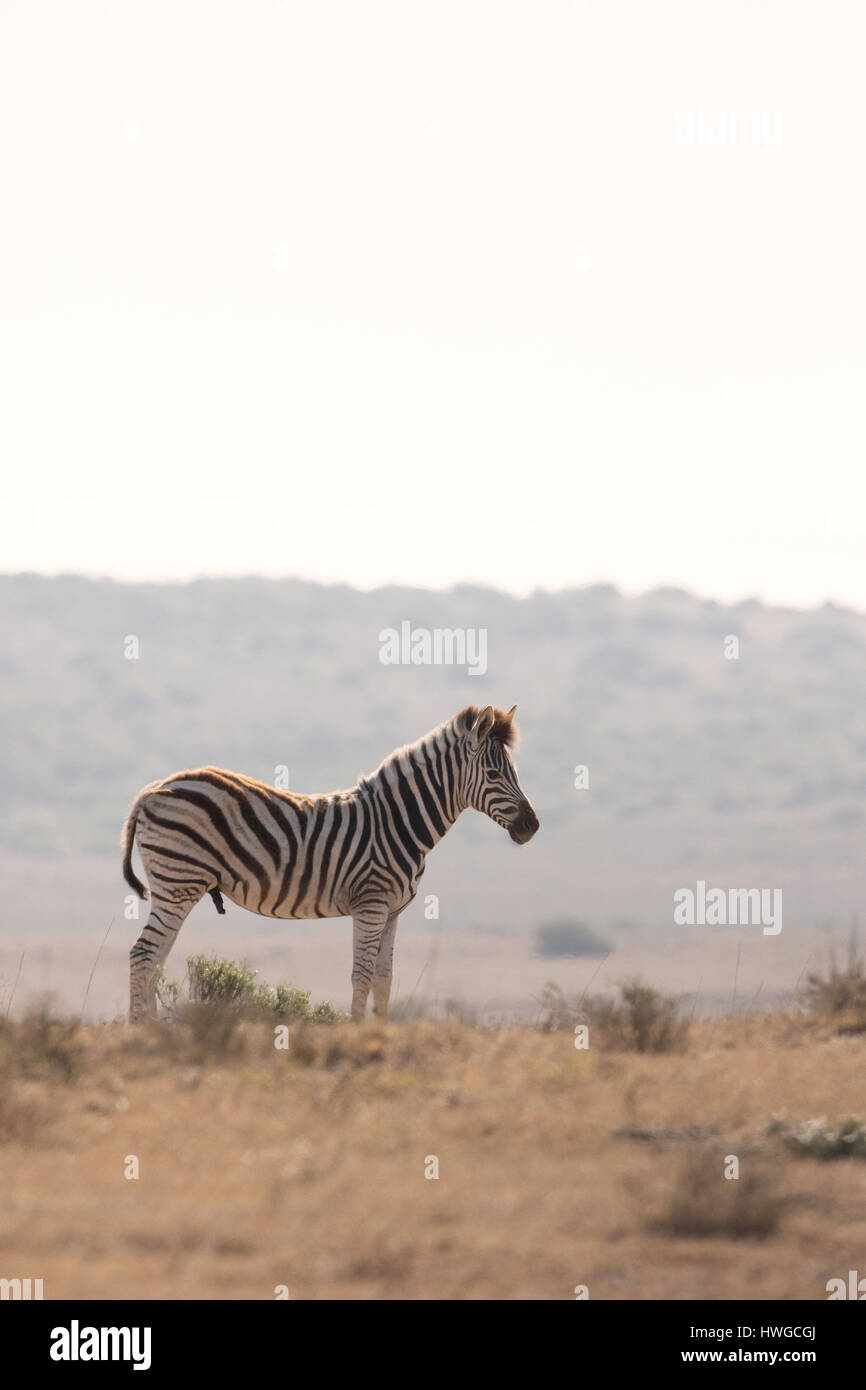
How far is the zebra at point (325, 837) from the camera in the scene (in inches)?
540

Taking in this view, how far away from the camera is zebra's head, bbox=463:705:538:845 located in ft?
49.0

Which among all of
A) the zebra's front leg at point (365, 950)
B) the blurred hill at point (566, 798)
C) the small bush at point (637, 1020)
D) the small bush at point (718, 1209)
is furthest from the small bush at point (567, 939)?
the small bush at point (718, 1209)

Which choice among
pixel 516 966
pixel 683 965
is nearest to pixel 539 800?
pixel 516 966

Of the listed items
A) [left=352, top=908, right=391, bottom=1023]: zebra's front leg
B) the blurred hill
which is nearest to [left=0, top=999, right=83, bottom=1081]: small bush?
[left=352, top=908, right=391, bottom=1023]: zebra's front leg

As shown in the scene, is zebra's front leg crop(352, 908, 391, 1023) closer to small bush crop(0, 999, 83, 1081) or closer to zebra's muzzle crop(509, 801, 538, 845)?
zebra's muzzle crop(509, 801, 538, 845)

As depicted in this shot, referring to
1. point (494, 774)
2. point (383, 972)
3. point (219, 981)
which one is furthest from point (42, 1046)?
point (219, 981)

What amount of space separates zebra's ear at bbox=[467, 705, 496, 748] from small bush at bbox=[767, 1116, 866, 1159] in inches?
238

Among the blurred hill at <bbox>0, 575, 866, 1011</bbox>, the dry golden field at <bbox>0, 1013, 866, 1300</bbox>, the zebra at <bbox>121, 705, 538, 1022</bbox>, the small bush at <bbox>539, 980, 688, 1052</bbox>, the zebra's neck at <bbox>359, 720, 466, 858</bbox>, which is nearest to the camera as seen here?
the dry golden field at <bbox>0, 1013, 866, 1300</bbox>

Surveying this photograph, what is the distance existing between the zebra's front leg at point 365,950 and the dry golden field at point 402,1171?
1.95m

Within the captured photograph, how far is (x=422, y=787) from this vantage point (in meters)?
15.0

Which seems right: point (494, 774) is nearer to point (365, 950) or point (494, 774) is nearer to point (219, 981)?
point (365, 950)

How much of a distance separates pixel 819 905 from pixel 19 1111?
123 meters

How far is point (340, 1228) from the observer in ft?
23.1

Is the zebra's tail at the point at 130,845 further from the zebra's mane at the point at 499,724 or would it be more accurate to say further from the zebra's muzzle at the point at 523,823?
the zebra's muzzle at the point at 523,823
